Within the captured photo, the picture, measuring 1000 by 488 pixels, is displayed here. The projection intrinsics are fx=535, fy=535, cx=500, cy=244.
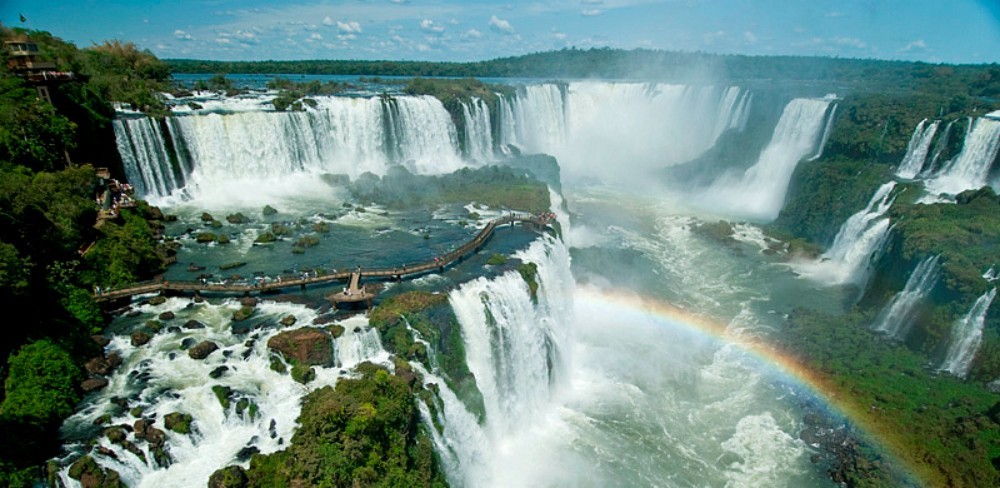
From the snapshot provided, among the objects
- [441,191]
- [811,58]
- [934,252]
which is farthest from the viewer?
[811,58]

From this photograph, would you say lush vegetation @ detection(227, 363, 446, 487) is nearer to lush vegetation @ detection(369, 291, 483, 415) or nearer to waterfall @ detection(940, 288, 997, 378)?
lush vegetation @ detection(369, 291, 483, 415)

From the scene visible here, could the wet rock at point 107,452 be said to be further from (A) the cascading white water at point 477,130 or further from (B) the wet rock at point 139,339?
(A) the cascading white water at point 477,130

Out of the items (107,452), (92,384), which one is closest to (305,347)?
(107,452)

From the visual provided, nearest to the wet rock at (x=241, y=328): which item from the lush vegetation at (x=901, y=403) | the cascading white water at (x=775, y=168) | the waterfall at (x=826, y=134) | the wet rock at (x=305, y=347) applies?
the wet rock at (x=305, y=347)

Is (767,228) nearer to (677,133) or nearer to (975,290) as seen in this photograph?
(975,290)

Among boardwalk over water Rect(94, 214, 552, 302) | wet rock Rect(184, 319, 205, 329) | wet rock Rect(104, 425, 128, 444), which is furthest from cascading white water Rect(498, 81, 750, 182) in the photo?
wet rock Rect(104, 425, 128, 444)

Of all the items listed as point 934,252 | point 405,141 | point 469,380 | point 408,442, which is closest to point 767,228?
point 934,252
